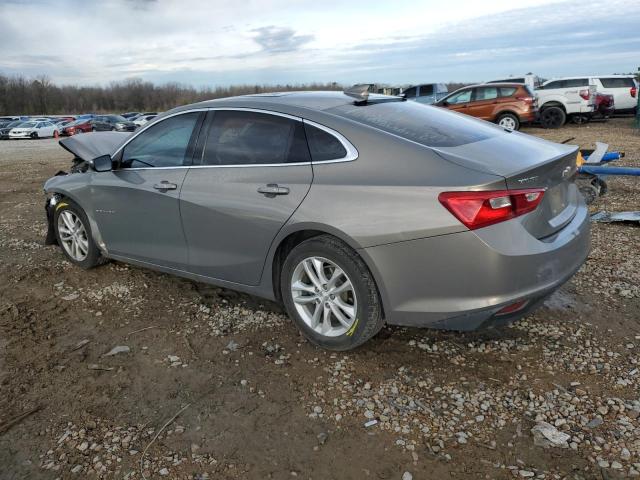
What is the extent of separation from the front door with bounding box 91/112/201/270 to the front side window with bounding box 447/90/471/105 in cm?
1544

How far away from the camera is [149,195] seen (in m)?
4.10

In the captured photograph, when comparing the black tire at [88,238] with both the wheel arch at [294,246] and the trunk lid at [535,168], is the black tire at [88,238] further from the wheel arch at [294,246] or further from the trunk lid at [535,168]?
the trunk lid at [535,168]

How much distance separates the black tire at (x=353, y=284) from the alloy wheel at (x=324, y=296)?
0.03 metres

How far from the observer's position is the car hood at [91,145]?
541cm

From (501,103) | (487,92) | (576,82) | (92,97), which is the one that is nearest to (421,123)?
(501,103)

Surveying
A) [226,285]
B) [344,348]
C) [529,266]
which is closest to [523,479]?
[529,266]

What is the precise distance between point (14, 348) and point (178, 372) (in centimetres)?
134

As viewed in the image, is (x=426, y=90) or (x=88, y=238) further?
(x=426, y=90)

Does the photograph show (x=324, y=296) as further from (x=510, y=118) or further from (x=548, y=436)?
(x=510, y=118)

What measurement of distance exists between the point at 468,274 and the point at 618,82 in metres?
22.4

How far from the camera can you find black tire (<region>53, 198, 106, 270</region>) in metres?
4.87

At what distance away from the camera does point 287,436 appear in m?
2.60

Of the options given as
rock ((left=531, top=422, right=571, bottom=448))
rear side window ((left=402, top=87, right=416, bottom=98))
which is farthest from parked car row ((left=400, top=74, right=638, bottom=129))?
rock ((left=531, top=422, right=571, bottom=448))

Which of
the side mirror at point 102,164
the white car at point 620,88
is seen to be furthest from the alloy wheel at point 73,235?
the white car at point 620,88
